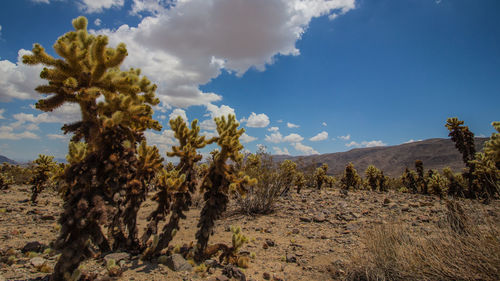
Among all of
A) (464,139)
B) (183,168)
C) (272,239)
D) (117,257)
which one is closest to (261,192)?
(272,239)

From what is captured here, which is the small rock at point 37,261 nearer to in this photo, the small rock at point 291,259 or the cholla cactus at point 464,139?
the small rock at point 291,259

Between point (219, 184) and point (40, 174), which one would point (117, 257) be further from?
point (40, 174)

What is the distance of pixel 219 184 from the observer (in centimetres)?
486

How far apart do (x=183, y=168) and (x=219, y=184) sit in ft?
2.71

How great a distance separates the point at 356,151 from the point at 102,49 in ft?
666

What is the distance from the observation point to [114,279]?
12.3 ft

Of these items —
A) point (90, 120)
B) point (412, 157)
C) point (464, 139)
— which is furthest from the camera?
point (412, 157)

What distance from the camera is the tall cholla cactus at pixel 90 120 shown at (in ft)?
10.5

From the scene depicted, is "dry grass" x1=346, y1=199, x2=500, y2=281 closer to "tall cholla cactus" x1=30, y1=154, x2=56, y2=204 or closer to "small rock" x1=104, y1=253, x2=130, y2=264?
"small rock" x1=104, y1=253, x2=130, y2=264

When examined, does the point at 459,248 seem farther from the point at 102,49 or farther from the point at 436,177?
the point at 436,177

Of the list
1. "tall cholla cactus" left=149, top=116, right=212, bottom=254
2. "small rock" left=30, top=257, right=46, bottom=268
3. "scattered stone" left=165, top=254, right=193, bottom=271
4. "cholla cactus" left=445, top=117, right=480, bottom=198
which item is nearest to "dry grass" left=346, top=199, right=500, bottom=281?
"scattered stone" left=165, top=254, right=193, bottom=271

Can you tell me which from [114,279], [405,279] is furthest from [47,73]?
[405,279]

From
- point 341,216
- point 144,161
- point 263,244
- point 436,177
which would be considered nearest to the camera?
point 144,161

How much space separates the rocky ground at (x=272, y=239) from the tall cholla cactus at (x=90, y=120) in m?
1.26
